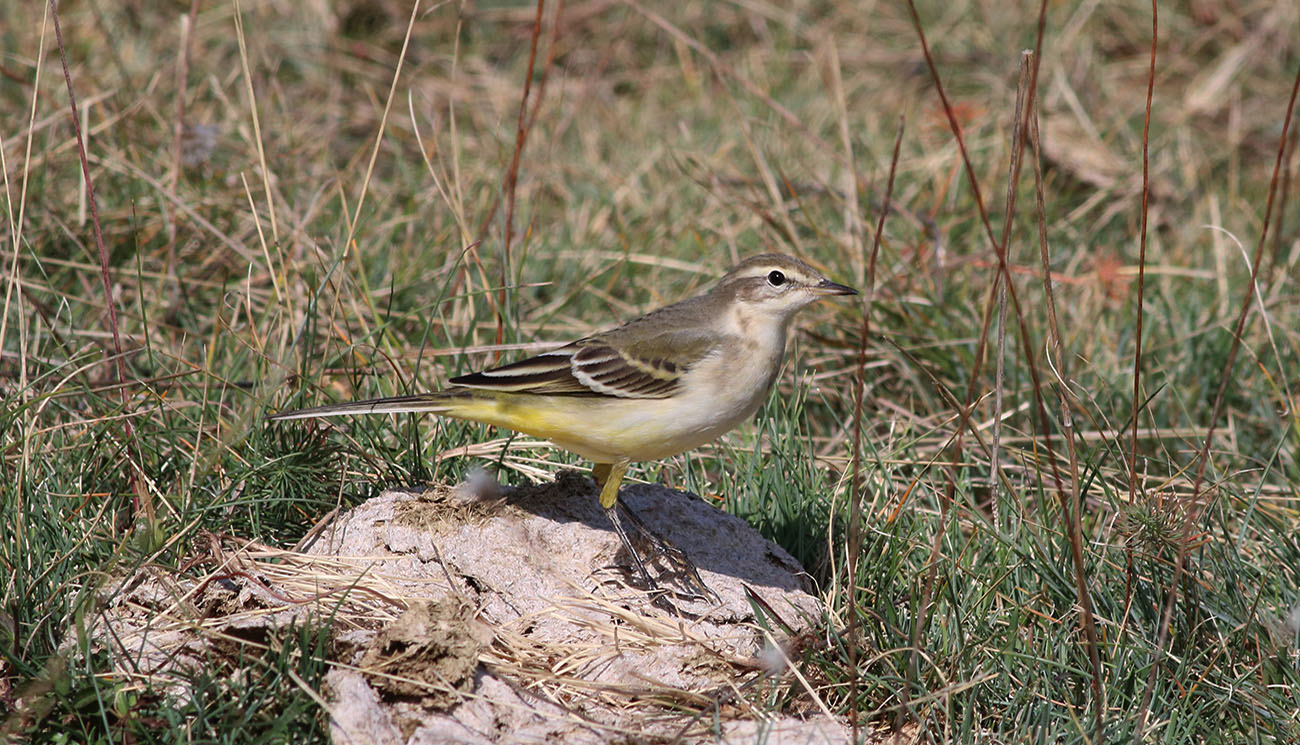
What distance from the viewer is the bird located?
4.93 m

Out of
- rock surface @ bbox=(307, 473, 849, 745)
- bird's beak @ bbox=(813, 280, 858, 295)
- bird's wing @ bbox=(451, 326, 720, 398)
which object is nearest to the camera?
rock surface @ bbox=(307, 473, 849, 745)

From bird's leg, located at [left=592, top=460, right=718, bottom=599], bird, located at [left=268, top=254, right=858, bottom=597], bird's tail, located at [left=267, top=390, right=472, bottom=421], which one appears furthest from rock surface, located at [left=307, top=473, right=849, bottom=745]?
bird's tail, located at [left=267, top=390, right=472, bottom=421]

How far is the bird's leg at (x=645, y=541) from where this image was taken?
15.8 feet

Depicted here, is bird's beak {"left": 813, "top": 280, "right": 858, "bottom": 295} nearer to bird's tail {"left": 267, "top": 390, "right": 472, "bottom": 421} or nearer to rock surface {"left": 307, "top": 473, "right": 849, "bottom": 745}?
rock surface {"left": 307, "top": 473, "right": 849, "bottom": 745}

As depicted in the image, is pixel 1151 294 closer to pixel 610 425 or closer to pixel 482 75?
pixel 610 425

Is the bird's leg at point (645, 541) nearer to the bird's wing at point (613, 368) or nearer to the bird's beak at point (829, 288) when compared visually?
the bird's wing at point (613, 368)

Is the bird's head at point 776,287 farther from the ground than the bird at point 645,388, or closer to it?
farther from the ground

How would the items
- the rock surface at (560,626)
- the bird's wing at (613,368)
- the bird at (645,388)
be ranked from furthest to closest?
the bird's wing at (613,368) → the bird at (645,388) → the rock surface at (560,626)

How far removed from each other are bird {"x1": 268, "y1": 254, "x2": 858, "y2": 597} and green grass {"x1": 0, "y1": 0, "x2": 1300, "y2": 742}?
411mm

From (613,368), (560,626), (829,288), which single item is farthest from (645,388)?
(560,626)

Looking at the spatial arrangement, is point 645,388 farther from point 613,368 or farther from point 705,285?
point 705,285

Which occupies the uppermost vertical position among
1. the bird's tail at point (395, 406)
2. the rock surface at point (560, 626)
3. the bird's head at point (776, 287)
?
the bird's head at point (776, 287)

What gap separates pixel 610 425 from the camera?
16.3 feet

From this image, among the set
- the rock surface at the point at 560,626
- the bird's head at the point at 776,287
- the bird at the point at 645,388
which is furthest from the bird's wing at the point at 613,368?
the rock surface at the point at 560,626
